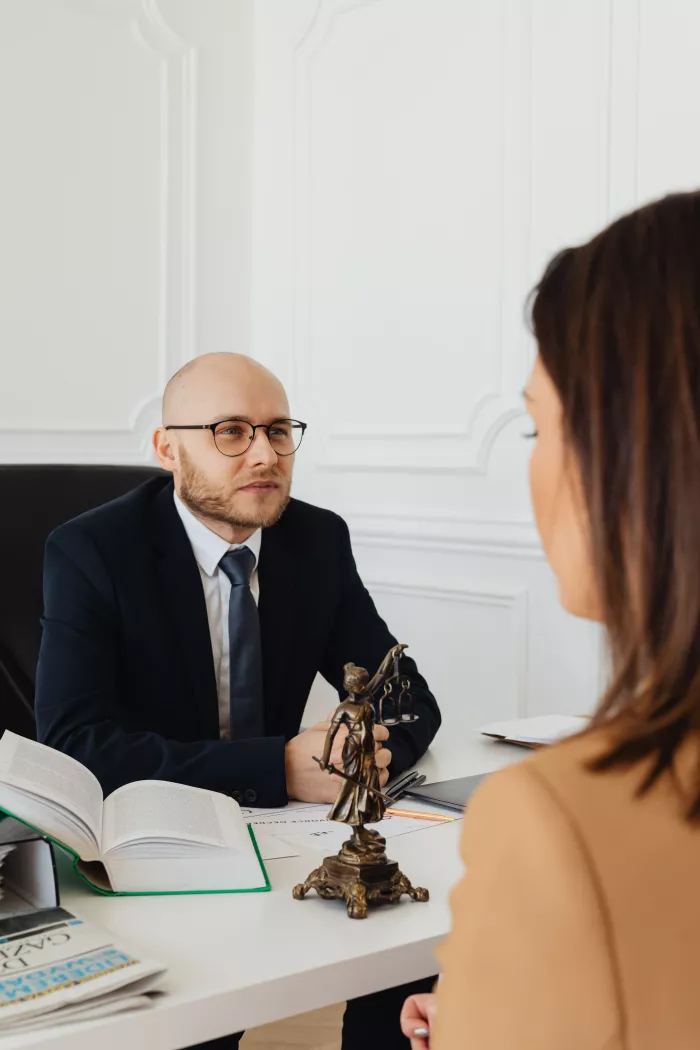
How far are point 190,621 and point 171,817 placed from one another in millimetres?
633

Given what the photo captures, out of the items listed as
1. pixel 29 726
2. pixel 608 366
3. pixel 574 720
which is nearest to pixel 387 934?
pixel 608 366

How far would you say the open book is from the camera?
1.27 metres

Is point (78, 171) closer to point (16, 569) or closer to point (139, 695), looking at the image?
point (16, 569)

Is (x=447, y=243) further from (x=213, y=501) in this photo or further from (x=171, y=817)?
(x=171, y=817)

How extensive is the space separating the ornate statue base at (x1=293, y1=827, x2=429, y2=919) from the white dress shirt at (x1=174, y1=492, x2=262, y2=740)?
773 mm

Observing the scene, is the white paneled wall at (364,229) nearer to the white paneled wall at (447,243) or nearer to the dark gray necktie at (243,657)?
the white paneled wall at (447,243)

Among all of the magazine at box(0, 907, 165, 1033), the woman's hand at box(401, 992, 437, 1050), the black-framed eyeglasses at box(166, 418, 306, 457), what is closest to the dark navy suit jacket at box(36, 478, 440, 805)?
the black-framed eyeglasses at box(166, 418, 306, 457)

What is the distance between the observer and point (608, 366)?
667 millimetres

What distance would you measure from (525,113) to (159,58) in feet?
4.50

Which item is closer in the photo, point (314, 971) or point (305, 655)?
point (314, 971)

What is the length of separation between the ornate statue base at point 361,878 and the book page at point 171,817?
5.1 inches

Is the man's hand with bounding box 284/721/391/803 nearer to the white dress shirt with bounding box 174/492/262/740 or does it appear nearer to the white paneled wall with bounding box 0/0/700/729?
the white dress shirt with bounding box 174/492/262/740

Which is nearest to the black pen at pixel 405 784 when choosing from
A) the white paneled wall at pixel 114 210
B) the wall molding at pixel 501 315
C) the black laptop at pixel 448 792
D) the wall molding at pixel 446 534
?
the black laptop at pixel 448 792

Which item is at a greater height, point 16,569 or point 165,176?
point 165,176
